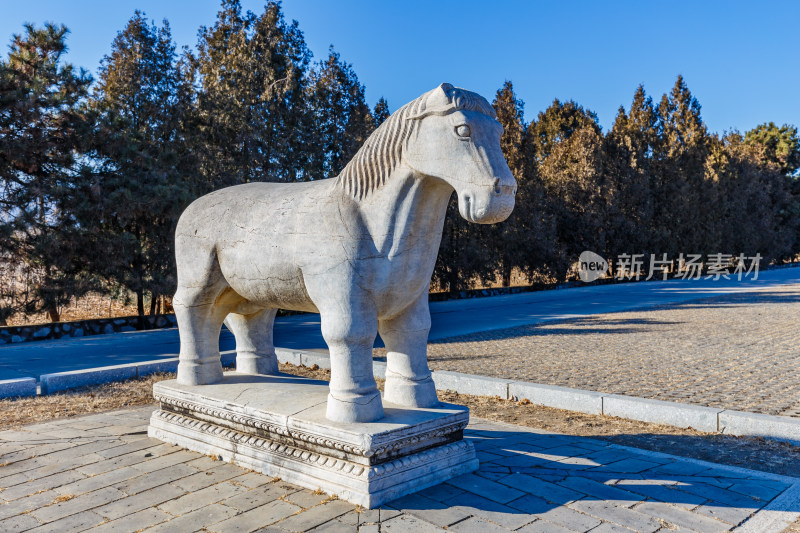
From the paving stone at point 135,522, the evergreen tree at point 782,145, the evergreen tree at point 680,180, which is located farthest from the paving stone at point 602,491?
the evergreen tree at point 782,145

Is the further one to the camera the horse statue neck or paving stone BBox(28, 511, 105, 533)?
the horse statue neck

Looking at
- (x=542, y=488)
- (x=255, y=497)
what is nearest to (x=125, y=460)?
(x=255, y=497)

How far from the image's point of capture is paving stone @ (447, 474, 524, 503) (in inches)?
129

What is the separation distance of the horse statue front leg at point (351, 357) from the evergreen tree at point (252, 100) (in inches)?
419

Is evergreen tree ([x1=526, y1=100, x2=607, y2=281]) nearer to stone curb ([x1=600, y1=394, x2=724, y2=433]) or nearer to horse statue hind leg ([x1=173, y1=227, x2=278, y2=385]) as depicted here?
stone curb ([x1=600, y1=394, x2=724, y2=433])

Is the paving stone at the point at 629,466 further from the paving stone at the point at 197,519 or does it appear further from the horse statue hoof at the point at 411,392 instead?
the paving stone at the point at 197,519

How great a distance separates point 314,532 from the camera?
2.86m

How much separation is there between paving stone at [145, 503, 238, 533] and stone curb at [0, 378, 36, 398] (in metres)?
4.07

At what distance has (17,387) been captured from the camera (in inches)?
237

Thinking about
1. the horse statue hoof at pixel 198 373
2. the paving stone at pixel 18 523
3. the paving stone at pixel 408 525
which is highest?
the horse statue hoof at pixel 198 373

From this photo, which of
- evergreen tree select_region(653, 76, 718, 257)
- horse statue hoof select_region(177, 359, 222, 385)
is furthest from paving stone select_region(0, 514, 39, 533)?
evergreen tree select_region(653, 76, 718, 257)

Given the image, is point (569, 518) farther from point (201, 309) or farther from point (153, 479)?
point (201, 309)

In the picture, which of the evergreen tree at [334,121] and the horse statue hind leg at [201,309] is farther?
the evergreen tree at [334,121]

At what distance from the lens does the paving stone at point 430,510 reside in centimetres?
297
